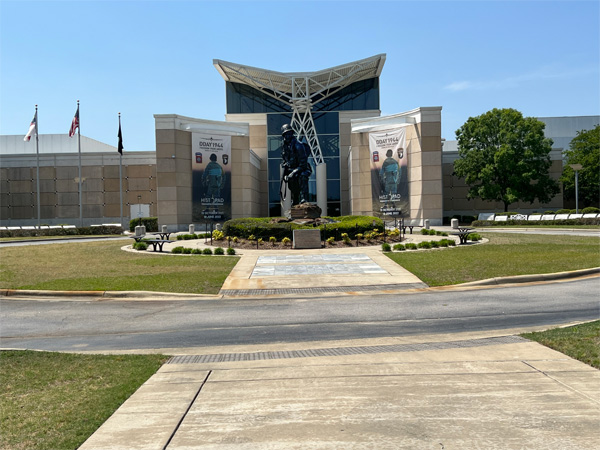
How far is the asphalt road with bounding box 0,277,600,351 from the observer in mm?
9289

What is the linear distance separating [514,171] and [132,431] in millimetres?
53572

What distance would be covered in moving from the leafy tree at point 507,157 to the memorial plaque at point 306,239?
31327 millimetres

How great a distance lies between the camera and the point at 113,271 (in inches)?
735

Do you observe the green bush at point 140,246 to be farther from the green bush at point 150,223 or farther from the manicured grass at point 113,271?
the green bush at point 150,223

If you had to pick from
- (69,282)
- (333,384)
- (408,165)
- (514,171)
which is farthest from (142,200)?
(333,384)

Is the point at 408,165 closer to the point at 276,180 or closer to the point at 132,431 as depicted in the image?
the point at 276,180

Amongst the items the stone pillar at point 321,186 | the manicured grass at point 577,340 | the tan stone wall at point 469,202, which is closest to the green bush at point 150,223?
the stone pillar at point 321,186

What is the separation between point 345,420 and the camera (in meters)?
4.83

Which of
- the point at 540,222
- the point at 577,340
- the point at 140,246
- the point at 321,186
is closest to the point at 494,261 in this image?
the point at 577,340

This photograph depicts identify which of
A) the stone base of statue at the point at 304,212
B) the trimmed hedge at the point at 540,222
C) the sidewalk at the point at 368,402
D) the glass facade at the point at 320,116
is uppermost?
the glass facade at the point at 320,116

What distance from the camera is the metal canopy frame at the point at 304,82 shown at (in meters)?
59.2

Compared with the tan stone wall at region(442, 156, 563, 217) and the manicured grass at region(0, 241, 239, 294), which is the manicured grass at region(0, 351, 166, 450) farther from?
the tan stone wall at region(442, 156, 563, 217)

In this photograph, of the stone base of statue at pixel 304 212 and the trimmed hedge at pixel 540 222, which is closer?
the stone base of statue at pixel 304 212

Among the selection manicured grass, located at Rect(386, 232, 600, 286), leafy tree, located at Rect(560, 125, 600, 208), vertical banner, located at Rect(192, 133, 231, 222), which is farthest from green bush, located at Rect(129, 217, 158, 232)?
leafy tree, located at Rect(560, 125, 600, 208)
